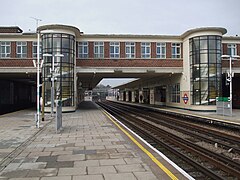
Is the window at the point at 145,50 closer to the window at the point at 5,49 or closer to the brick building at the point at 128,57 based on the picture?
the brick building at the point at 128,57

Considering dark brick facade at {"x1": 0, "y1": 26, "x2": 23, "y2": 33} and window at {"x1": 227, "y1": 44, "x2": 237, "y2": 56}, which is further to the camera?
dark brick facade at {"x1": 0, "y1": 26, "x2": 23, "y2": 33}

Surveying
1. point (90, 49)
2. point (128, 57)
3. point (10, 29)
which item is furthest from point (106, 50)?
point (10, 29)

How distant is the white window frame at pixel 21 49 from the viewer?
29.3 metres

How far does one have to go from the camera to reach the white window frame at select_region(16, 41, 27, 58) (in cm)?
2928

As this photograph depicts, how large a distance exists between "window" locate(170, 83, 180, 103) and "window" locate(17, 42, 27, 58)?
18.1 m

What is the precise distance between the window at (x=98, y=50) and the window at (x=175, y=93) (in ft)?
32.6

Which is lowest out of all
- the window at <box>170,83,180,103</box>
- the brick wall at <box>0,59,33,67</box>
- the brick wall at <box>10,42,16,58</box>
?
the window at <box>170,83,180,103</box>

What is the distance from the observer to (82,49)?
2991 centimetres

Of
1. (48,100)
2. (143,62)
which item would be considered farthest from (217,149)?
(143,62)

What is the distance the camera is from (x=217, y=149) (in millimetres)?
9391

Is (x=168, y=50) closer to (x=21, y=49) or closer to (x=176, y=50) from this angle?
(x=176, y=50)

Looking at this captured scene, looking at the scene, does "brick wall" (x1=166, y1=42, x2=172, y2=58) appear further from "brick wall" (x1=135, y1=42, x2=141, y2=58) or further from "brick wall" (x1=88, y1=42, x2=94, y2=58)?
"brick wall" (x1=88, y1=42, x2=94, y2=58)

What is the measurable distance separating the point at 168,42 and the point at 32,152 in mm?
25685

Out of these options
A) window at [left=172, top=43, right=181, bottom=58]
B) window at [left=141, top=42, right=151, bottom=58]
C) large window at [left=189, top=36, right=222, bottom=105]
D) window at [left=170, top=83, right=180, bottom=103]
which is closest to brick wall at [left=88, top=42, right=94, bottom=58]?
window at [left=141, top=42, right=151, bottom=58]
